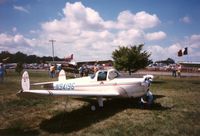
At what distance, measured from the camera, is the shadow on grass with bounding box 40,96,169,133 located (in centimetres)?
980

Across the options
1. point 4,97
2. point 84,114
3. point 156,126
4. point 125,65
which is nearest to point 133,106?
point 84,114

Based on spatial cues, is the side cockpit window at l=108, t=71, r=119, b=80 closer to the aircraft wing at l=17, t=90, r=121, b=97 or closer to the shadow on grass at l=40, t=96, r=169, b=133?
the aircraft wing at l=17, t=90, r=121, b=97

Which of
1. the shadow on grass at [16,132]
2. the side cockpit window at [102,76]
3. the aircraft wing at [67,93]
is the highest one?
the side cockpit window at [102,76]

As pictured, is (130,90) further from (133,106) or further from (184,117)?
(184,117)

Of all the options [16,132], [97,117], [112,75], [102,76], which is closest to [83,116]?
[97,117]

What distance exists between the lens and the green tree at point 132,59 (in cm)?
2717

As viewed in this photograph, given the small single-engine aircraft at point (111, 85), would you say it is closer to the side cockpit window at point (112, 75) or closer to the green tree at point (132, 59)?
the side cockpit window at point (112, 75)

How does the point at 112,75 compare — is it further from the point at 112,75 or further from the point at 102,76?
the point at 102,76

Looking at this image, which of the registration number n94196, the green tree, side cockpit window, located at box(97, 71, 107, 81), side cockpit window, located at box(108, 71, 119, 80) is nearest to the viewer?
side cockpit window, located at box(108, 71, 119, 80)

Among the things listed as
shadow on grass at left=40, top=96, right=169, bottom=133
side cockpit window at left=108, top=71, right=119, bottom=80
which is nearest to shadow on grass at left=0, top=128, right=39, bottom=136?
shadow on grass at left=40, top=96, right=169, bottom=133

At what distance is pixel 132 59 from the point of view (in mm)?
27250

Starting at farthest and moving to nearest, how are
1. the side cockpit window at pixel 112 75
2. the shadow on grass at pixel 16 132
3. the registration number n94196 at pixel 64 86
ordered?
the registration number n94196 at pixel 64 86 < the side cockpit window at pixel 112 75 < the shadow on grass at pixel 16 132

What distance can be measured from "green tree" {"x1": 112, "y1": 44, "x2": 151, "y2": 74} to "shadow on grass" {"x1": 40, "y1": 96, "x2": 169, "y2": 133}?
40.9 ft

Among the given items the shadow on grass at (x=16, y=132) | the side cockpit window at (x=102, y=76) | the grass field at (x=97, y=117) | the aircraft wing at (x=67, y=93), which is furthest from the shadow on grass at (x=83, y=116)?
the side cockpit window at (x=102, y=76)
